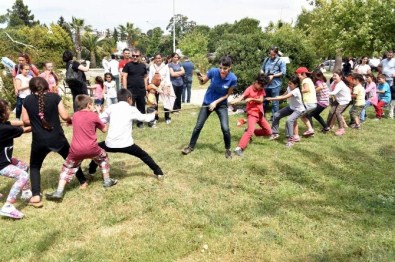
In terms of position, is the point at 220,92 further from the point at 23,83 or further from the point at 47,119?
the point at 23,83

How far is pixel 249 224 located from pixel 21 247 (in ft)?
7.87

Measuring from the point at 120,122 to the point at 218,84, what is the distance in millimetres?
1964

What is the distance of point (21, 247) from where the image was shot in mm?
3531

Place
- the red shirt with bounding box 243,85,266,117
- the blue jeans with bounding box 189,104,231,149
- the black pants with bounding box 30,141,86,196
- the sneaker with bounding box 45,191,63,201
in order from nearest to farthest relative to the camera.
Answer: the black pants with bounding box 30,141,86,196, the sneaker with bounding box 45,191,63,201, the blue jeans with bounding box 189,104,231,149, the red shirt with bounding box 243,85,266,117

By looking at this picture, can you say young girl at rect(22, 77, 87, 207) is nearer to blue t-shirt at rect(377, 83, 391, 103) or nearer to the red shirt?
the red shirt

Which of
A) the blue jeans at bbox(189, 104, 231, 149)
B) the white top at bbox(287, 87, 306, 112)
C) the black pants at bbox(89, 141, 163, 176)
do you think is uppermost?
the white top at bbox(287, 87, 306, 112)

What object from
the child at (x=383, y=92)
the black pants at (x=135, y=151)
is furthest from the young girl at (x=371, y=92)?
the black pants at (x=135, y=151)

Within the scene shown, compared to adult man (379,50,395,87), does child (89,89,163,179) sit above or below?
below

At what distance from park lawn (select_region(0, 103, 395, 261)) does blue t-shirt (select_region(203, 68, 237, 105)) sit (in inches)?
40.4

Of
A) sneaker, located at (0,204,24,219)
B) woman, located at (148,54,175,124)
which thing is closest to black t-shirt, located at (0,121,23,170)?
sneaker, located at (0,204,24,219)

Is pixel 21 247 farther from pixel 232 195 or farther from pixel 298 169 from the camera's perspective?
pixel 298 169

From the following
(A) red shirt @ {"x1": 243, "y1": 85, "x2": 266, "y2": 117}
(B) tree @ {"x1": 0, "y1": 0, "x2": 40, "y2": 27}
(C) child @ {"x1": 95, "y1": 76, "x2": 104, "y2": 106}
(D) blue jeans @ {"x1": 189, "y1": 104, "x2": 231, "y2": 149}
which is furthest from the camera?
(B) tree @ {"x1": 0, "y1": 0, "x2": 40, "y2": 27}

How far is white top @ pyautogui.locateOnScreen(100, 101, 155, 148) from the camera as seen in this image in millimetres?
4816

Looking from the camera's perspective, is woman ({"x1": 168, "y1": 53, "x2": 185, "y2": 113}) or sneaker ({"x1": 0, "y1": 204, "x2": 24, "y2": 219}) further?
woman ({"x1": 168, "y1": 53, "x2": 185, "y2": 113})
